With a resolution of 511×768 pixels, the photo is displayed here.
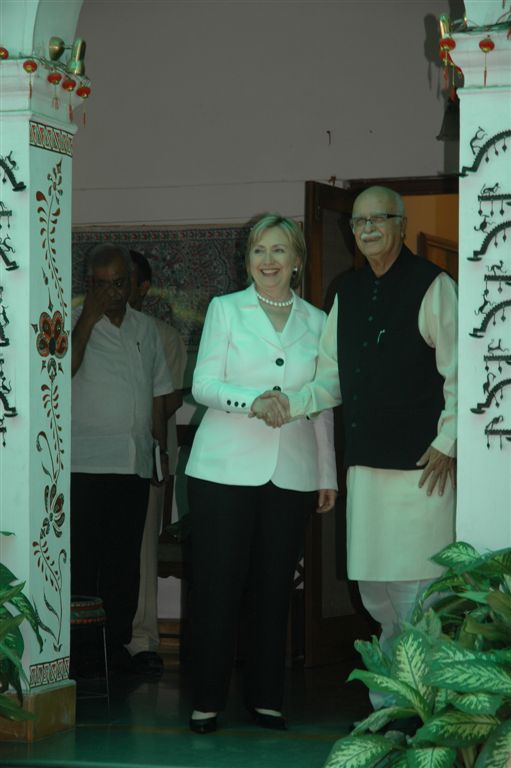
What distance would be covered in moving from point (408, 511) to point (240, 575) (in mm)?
703

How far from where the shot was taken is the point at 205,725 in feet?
17.0

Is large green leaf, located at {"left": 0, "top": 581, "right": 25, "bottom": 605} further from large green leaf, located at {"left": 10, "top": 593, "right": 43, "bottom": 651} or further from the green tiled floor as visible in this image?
the green tiled floor

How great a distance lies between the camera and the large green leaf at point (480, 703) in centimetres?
373

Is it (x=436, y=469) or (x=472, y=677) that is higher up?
(x=436, y=469)

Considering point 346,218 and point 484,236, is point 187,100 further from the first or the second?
point 484,236

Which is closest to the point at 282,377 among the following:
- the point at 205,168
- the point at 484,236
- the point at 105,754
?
the point at 484,236

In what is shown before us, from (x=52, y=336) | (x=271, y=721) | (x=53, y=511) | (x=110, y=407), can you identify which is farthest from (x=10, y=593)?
(x=110, y=407)

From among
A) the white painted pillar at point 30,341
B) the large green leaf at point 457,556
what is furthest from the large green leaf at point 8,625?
the large green leaf at point 457,556

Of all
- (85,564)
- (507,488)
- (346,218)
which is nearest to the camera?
(507,488)

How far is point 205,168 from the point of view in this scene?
7750 mm

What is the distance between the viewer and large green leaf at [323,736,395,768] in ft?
12.8

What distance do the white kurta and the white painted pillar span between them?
1124 millimetres

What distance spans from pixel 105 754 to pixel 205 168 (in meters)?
3.80

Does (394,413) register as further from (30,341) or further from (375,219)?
(30,341)
